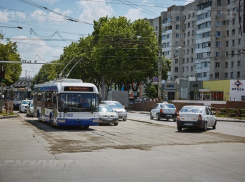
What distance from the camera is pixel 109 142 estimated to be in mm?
15289

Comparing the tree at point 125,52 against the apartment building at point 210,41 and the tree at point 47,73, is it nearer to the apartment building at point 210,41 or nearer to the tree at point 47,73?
the apartment building at point 210,41

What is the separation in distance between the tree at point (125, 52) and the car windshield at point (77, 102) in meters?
35.3

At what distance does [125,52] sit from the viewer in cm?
5862

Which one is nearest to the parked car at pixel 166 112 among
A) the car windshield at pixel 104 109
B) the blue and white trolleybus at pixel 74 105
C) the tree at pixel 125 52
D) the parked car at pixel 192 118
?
the car windshield at pixel 104 109

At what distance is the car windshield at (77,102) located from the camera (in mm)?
21328

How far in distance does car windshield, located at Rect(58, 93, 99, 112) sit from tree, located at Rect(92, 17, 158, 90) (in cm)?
3533

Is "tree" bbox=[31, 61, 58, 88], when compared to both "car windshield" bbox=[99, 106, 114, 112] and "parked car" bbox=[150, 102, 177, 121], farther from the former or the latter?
"car windshield" bbox=[99, 106, 114, 112]

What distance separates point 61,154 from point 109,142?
3814 mm

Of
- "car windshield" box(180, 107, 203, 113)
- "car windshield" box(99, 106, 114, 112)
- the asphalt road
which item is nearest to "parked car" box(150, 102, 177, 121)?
"car windshield" box(99, 106, 114, 112)

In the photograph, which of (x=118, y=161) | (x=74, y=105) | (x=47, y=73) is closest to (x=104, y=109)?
(x=74, y=105)

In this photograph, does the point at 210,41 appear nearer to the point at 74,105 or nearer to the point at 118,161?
the point at 74,105

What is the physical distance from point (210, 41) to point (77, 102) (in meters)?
64.3

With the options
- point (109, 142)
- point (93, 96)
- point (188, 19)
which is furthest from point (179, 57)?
point (109, 142)

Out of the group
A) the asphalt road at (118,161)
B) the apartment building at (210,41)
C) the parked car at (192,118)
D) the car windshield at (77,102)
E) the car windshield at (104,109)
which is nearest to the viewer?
the asphalt road at (118,161)
